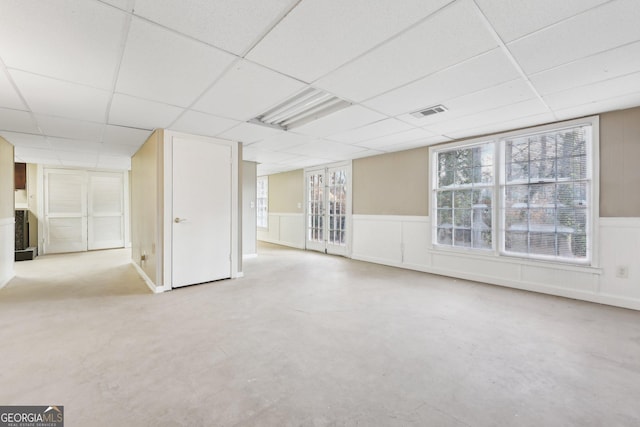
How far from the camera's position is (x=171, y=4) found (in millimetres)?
1558

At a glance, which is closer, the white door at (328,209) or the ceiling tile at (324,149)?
the ceiling tile at (324,149)

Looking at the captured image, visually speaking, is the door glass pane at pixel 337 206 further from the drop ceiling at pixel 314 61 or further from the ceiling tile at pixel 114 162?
the ceiling tile at pixel 114 162

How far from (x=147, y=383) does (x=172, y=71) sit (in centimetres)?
229

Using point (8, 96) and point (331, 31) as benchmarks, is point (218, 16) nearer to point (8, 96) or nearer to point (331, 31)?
point (331, 31)

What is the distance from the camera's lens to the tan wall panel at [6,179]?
4229 millimetres

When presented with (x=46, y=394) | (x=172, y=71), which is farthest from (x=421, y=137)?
(x=46, y=394)

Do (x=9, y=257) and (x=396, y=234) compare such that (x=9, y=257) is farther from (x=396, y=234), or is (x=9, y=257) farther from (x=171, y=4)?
(x=396, y=234)

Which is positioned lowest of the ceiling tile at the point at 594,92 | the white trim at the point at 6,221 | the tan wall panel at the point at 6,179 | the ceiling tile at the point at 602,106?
the white trim at the point at 6,221

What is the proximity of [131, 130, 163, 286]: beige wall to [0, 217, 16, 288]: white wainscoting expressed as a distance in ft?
5.58

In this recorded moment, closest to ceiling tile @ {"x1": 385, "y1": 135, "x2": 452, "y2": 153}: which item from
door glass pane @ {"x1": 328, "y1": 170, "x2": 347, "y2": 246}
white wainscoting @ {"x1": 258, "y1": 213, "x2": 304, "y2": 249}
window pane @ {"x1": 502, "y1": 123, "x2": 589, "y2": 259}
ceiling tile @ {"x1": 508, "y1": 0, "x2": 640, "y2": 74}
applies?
window pane @ {"x1": 502, "y1": 123, "x2": 589, "y2": 259}

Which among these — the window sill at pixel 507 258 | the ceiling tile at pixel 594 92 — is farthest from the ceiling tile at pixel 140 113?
the window sill at pixel 507 258

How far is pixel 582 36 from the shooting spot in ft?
6.15

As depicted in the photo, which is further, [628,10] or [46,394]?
[46,394]

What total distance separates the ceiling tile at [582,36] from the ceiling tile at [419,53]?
0.97 feet
